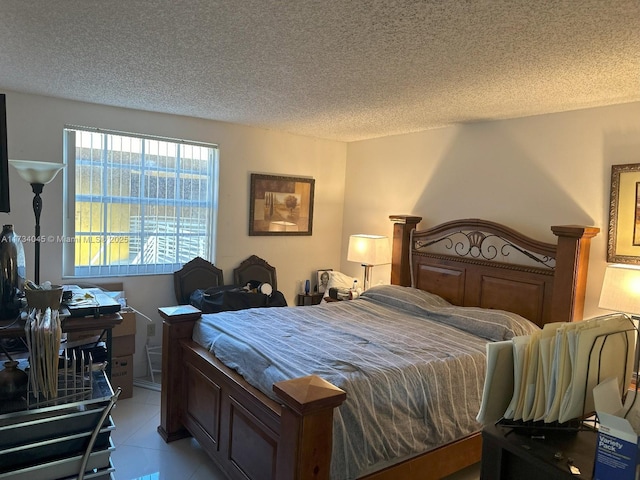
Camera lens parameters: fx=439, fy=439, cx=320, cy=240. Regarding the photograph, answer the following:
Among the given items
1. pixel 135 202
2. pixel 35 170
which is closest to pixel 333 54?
pixel 35 170

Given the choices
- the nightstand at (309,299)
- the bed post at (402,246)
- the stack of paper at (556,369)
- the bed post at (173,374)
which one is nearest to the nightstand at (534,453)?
the stack of paper at (556,369)

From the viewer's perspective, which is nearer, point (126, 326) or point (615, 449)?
point (615, 449)

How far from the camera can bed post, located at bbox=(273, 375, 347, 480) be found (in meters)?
1.67

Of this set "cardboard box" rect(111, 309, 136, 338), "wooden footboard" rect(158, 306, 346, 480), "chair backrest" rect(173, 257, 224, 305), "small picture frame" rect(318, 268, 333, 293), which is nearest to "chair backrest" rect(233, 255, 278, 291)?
"chair backrest" rect(173, 257, 224, 305)

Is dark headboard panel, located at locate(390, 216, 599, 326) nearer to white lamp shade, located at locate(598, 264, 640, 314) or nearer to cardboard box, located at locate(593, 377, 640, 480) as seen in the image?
white lamp shade, located at locate(598, 264, 640, 314)

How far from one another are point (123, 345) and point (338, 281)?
7.19ft

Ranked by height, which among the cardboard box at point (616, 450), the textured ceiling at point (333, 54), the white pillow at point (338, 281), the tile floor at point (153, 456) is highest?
the textured ceiling at point (333, 54)

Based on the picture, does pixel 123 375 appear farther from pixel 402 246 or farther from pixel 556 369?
pixel 556 369

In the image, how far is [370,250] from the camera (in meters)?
4.14

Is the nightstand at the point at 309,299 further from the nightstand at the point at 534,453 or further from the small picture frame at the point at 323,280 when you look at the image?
the nightstand at the point at 534,453

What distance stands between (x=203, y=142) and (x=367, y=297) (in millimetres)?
2087

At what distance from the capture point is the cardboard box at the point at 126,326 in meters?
3.47

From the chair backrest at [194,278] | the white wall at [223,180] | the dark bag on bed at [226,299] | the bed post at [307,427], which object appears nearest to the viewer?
the bed post at [307,427]

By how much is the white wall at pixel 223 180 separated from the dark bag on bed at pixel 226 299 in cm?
35
